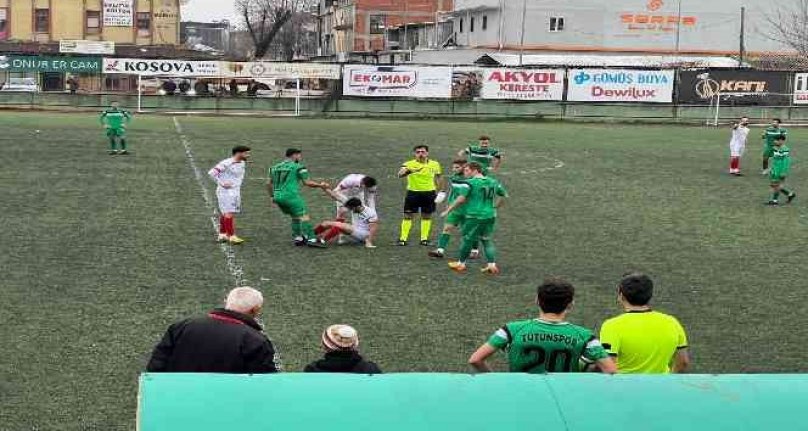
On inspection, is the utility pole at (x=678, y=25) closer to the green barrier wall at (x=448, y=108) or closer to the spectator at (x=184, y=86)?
the green barrier wall at (x=448, y=108)

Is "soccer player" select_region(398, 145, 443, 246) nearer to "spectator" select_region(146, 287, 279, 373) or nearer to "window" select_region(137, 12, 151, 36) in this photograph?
"spectator" select_region(146, 287, 279, 373)

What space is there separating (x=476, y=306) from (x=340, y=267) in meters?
2.88

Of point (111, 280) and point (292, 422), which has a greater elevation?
point (292, 422)

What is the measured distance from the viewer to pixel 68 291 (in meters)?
12.9

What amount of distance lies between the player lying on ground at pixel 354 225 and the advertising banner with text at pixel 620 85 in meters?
38.3

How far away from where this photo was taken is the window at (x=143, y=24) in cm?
8600

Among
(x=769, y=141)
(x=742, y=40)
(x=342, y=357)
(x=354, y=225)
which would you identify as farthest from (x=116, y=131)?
(x=742, y=40)

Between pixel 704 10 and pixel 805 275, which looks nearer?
pixel 805 275

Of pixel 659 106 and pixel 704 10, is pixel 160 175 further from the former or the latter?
pixel 704 10

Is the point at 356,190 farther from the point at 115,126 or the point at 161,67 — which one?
the point at 161,67

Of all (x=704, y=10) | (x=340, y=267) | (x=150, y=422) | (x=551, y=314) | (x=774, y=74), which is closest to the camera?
(x=150, y=422)

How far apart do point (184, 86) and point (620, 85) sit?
71.3ft

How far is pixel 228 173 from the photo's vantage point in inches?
642

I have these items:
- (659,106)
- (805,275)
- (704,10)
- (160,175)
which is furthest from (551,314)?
(704,10)
